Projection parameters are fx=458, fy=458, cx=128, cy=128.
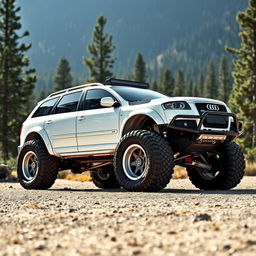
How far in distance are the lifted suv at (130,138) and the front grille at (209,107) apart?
0.02 meters

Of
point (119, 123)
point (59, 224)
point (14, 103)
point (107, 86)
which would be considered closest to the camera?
point (59, 224)

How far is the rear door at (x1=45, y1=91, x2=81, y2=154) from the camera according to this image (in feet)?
31.1

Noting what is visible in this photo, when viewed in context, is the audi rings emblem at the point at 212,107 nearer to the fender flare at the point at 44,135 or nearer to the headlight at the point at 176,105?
the headlight at the point at 176,105

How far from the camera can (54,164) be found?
991cm

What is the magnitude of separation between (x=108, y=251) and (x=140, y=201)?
124 inches

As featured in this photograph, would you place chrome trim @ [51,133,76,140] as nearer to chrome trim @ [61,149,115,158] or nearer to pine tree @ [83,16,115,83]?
chrome trim @ [61,149,115,158]

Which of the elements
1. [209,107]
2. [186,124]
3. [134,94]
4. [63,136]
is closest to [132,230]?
[186,124]

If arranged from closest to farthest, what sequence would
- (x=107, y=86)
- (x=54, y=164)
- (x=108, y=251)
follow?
1. (x=108, y=251)
2. (x=107, y=86)
3. (x=54, y=164)

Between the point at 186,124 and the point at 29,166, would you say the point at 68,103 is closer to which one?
the point at 29,166

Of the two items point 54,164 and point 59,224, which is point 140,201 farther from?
point 54,164

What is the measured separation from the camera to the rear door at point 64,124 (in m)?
Result: 9.47

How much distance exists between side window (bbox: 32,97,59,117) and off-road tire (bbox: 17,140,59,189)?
75cm

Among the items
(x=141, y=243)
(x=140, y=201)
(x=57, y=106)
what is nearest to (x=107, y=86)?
(x=57, y=106)

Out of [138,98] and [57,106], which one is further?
[57,106]
